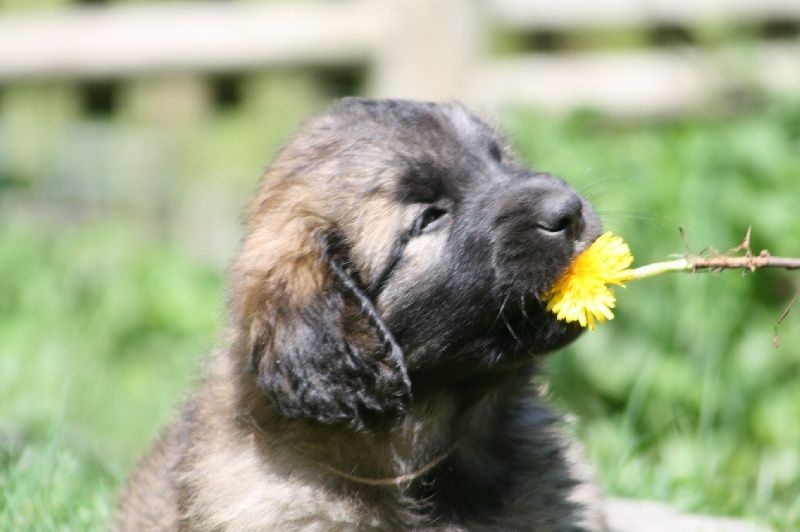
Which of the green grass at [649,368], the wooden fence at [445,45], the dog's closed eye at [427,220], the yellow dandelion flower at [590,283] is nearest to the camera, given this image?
the yellow dandelion flower at [590,283]


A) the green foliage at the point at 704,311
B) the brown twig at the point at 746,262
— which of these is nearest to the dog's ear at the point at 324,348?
the brown twig at the point at 746,262

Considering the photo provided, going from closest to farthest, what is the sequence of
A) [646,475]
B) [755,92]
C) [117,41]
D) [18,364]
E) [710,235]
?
[646,475] < [710,235] < [18,364] < [755,92] < [117,41]

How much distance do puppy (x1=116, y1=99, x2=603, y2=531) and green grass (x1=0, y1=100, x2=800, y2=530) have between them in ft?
2.30

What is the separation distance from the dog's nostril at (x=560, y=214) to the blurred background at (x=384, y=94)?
1.01 m

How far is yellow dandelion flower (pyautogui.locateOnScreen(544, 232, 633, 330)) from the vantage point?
309 cm

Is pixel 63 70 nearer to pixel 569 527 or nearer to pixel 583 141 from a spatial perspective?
pixel 583 141

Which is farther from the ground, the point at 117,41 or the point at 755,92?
the point at 117,41

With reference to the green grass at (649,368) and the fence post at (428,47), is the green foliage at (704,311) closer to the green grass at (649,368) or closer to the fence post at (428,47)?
the green grass at (649,368)

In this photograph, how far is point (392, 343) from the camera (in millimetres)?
3199

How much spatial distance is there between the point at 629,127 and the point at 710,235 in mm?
2762

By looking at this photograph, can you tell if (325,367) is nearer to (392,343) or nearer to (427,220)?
(392,343)

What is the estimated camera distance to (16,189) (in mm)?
8977

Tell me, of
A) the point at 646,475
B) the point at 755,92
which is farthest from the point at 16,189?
the point at 646,475

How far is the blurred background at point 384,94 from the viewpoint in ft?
15.6
